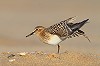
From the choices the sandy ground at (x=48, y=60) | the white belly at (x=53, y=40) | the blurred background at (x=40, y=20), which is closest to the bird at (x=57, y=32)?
the white belly at (x=53, y=40)

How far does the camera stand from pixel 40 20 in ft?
→ 74.4

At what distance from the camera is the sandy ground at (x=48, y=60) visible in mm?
11211

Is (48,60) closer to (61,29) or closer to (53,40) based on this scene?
(53,40)

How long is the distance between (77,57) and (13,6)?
49.7ft

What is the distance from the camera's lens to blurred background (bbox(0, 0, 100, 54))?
17125mm

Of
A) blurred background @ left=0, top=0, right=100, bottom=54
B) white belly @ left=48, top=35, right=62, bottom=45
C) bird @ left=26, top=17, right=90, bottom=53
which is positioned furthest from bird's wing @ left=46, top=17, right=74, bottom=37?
blurred background @ left=0, top=0, right=100, bottom=54

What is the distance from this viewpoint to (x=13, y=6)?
2661cm

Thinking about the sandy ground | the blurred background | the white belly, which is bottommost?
the sandy ground

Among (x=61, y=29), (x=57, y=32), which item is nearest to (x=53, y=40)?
(x=57, y=32)

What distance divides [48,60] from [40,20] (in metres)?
11.2

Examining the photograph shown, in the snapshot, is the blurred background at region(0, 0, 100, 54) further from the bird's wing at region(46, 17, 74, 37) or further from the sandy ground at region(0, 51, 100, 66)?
the sandy ground at region(0, 51, 100, 66)

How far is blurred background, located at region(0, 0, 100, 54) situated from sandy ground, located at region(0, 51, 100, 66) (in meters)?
3.31

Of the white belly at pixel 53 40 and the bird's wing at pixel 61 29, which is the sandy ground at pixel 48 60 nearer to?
the white belly at pixel 53 40

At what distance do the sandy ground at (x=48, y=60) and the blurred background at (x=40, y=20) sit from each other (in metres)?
3.31
